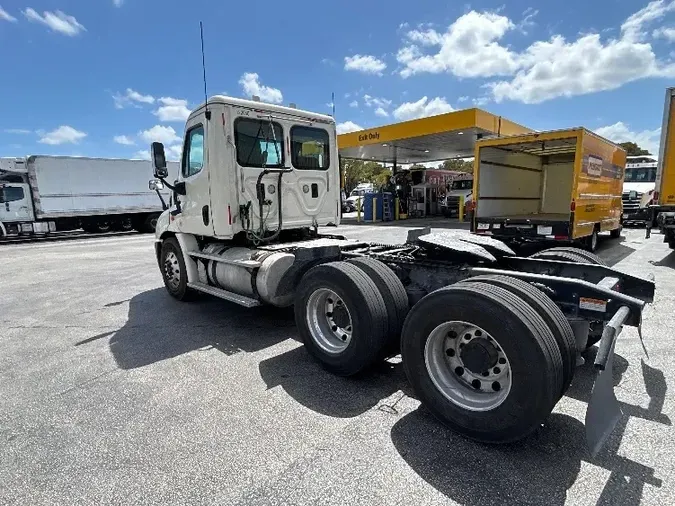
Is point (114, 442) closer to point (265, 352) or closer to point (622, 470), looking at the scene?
point (265, 352)

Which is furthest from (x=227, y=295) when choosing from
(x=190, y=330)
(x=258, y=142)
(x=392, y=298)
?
(x=392, y=298)

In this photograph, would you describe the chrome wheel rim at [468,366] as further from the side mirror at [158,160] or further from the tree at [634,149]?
the tree at [634,149]

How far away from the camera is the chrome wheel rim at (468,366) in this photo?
259 cm

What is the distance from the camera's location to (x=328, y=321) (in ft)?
12.6

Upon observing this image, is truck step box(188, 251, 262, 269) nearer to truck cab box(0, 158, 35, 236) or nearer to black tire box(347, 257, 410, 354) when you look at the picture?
black tire box(347, 257, 410, 354)

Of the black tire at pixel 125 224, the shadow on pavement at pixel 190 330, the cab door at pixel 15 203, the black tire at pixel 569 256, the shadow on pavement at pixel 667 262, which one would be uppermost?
the cab door at pixel 15 203

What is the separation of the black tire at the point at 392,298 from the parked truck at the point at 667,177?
27.7 feet

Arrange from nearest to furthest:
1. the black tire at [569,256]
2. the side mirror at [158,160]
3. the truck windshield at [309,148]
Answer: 1. the black tire at [569,256]
2. the side mirror at [158,160]
3. the truck windshield at [309,148]

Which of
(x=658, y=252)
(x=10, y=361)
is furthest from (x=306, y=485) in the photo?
(x=658, y=252)

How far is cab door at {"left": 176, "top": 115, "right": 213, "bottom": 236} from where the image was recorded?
529cm

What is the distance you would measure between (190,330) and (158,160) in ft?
7.86

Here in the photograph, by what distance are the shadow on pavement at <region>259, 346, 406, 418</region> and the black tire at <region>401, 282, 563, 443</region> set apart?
55cm

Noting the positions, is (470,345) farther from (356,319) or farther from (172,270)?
(172,270)

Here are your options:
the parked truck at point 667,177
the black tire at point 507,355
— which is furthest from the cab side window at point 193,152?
the parked truck at point 667,177
